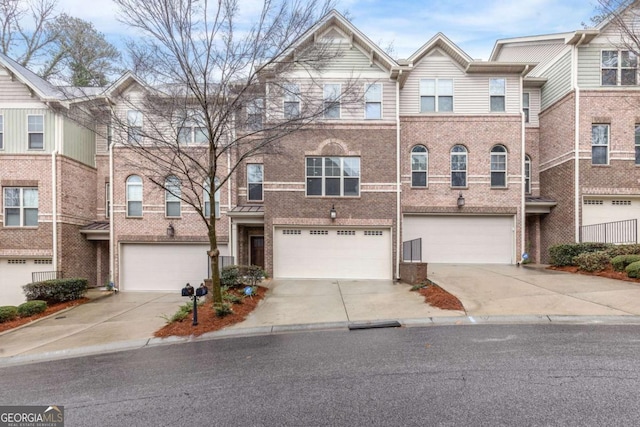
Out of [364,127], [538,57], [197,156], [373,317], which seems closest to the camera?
[373,317]

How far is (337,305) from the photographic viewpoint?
8805 millimetres

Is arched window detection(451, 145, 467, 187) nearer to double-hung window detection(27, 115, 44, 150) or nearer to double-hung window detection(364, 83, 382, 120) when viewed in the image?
double-hung window detection(364, 83, 382, 120)

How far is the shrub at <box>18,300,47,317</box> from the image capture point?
10055 mm

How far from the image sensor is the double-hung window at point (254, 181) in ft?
50.8

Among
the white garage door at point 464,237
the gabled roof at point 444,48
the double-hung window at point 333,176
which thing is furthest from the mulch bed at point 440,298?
the gabled roof at point 444,48

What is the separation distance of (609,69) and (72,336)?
69.4 feet

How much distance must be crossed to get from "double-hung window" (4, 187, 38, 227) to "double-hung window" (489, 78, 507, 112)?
68.3ft

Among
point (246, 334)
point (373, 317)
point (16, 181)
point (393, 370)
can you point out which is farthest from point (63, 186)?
point (393, 370)

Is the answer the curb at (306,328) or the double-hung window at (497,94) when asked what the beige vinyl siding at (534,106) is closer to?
the double-hung window at (497,94)

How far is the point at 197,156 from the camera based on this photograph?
10312mm

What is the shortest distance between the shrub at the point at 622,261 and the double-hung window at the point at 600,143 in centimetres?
561

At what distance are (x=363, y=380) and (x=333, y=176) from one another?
31.6 ft

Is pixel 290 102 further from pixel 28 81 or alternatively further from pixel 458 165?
pixel 28 81

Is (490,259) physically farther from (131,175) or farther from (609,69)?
(131,175)
